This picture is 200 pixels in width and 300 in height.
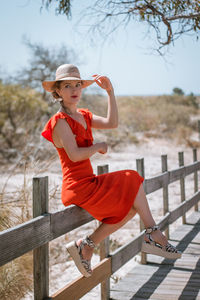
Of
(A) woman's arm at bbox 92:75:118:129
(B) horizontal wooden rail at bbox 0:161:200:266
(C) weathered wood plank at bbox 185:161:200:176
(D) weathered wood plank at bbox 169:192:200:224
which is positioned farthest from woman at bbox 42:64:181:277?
(C) weathered wood plank at bbox 185:161:200:176

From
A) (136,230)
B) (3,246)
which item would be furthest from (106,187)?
(136,230)

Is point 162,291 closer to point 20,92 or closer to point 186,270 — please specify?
point 186,270

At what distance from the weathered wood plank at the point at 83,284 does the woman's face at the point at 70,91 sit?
3.73 feet

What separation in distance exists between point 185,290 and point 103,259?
2.47 ft

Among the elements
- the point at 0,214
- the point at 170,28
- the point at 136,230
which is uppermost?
the point at 170,28

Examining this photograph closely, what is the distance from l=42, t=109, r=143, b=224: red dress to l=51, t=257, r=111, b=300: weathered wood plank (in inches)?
16.9

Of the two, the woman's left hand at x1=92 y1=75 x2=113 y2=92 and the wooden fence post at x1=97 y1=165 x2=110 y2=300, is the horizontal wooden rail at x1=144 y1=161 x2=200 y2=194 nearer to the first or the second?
the wooden fence post at x1=97 y1=165 x2=110 y2=300

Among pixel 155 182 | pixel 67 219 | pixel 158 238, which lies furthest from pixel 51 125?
pixel 155 182

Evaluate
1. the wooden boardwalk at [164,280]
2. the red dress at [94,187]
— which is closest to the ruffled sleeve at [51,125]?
the red dress at [94,187]

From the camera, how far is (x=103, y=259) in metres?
3.06

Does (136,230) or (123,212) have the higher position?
(123,212)

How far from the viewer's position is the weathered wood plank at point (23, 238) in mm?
1836

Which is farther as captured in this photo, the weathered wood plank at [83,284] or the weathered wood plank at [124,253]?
the weathered wood plank at [124,253]

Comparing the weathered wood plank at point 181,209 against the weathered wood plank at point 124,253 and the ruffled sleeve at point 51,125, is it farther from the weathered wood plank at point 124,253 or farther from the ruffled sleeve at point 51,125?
the ruffled sleeve at point 51,125
